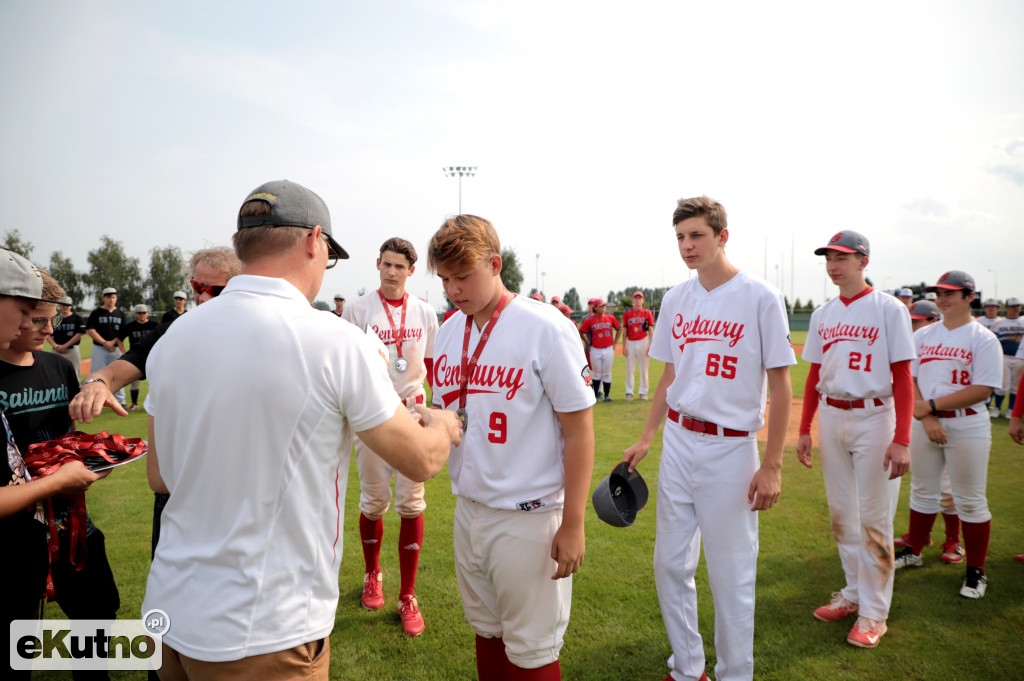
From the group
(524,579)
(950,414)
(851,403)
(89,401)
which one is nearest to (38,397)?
(89,401)

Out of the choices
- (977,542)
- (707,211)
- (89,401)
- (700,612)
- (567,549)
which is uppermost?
(707,211)

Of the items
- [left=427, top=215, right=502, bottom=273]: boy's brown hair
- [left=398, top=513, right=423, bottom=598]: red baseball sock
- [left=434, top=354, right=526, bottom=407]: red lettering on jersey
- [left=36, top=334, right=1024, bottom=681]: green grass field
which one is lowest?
[left=36, top=334, right=1024, bottom=681]: green grass field

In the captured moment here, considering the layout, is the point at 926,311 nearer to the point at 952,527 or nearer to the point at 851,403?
the point at 952,527

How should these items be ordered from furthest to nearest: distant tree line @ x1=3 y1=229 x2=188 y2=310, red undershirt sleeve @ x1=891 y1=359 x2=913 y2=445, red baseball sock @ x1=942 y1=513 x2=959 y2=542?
distant tree line @ x1=3 y1=229 x2=188 y2=310 → red baseball sock @ x1=942 y1=513 x2=959 y2=542 → red undershirt sleeve @ x1=891 y1=359 x2=913 y2=445

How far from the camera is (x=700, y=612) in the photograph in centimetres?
413

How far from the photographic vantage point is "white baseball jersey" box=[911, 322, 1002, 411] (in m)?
4.67

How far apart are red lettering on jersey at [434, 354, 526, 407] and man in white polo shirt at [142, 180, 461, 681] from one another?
2.44ft

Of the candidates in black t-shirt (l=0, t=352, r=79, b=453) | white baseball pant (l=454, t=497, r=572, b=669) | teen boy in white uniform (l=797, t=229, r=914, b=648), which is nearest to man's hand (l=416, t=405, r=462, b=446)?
white baseball pant (l=454, t=497, r=572, b=669)

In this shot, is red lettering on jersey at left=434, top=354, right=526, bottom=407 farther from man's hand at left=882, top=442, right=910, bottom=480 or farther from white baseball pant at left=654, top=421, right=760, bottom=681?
man's hand at left=882, top=442, right=910, bottom=480

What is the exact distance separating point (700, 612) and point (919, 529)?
95.6 inches

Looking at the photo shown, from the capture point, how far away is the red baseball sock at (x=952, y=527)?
203 inches

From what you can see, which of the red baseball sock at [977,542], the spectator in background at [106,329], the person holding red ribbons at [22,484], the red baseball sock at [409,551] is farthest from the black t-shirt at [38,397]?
the spectator in background at [106,329]

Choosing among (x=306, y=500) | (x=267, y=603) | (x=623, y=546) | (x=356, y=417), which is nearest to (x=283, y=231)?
(x=356, y=417)

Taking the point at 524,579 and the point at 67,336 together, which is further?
the point at 67,336
